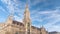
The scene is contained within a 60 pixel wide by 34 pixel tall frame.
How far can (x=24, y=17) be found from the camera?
38.6 m

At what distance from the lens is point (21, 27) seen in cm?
3584

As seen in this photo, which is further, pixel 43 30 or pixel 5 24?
pixel 43 30

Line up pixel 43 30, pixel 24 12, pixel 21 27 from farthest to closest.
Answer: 1. pixel 43 30
2. pixel 24 12
3. pixel 21 27

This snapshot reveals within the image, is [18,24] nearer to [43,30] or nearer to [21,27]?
[21,27]

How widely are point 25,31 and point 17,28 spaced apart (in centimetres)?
243

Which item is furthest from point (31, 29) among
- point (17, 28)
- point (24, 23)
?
point (17, 28)

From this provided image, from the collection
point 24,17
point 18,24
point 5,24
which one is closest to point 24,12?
point 24,17

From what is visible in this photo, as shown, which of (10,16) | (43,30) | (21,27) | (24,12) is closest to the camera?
(10,16)

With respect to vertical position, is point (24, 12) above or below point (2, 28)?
above

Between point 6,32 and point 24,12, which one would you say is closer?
point 6,32

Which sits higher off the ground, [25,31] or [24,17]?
[24,17]

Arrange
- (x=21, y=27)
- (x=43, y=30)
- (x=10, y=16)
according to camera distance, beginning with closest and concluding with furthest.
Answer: (x=10, y=16), (x=21, y=27), (x=43, y=30)

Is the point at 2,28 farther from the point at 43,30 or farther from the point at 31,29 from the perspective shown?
the point at 43,30

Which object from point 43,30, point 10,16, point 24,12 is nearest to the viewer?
point 10,16
